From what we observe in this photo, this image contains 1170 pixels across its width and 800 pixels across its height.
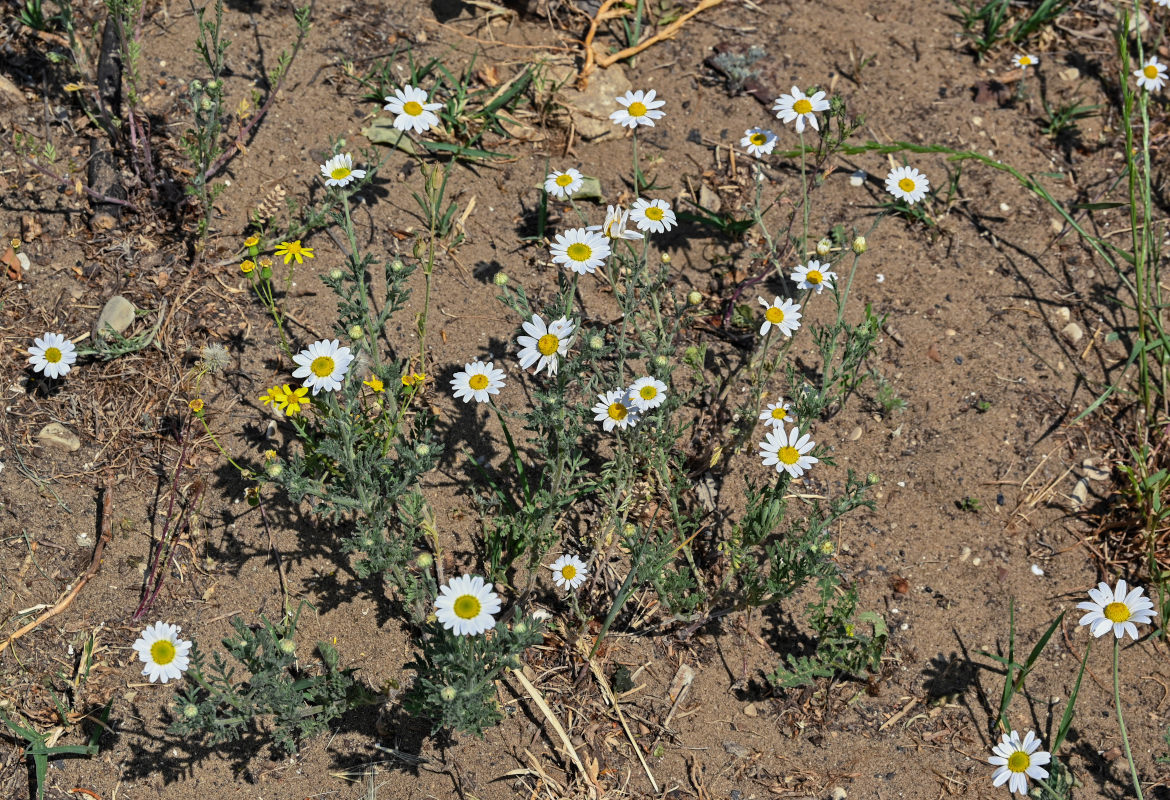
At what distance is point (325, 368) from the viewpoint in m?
3.12

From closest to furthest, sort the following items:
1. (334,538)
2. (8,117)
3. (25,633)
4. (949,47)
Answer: (25,633)
(334,538)
(8,117)
(949,47)

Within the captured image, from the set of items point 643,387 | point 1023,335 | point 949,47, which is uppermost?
point 949,47

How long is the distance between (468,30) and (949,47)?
261 cm

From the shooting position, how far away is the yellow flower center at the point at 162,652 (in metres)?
2.70

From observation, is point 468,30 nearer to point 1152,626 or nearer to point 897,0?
point 897,0

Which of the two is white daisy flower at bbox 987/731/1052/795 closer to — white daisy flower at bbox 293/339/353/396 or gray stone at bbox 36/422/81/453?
white daisy flower at bbox 293/339/353/396

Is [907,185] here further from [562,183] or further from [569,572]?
[569,572]

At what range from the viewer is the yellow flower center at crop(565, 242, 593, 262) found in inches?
134

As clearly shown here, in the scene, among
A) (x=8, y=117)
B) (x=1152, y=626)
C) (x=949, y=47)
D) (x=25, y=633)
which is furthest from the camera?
(x=949, y=47)

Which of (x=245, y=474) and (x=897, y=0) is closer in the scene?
(x=245, y=474)

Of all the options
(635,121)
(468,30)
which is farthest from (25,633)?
(468,30)

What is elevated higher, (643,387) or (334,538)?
(643,387)

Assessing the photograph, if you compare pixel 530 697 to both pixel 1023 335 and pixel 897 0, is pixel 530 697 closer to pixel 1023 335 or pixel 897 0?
pixel 1023 335

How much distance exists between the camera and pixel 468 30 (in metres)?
4.68
